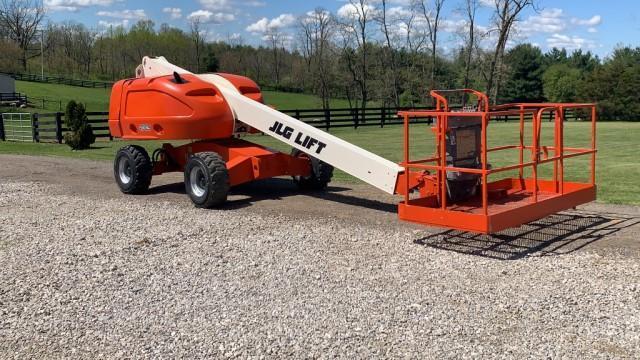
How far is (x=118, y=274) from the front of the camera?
6.57 metres

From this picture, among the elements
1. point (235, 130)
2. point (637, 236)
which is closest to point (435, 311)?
point (637, 236)

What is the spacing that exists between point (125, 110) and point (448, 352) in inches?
351

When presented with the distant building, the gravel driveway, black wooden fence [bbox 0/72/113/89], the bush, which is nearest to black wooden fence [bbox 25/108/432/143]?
the bush

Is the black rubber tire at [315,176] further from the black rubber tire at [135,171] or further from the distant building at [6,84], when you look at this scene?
the distant building at [6,84]

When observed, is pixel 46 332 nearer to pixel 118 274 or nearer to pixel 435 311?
pixel 118 274

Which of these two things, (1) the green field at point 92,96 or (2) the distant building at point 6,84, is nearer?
(2) the distant building at point 6,84

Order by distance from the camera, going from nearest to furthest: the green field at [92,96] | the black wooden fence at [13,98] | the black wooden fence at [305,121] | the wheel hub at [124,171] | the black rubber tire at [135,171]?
the black rubber tire at [135,171], the wheel hub at [124,171], the black wooden fence at [305,121], the black wooden fence at [13,98], the green field at [92,96]

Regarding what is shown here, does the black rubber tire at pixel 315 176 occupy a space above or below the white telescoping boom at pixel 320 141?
below

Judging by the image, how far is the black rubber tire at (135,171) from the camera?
11.7 m

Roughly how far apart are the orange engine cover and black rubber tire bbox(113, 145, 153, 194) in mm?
376

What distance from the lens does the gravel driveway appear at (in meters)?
4.66

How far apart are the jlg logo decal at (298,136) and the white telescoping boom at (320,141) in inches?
0.6

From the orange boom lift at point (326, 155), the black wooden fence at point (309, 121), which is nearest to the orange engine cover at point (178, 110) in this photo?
the orange boom lift at point (326, 155)

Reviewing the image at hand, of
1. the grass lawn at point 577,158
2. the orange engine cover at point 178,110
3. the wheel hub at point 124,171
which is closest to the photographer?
the orange engine cover at point 178,110
